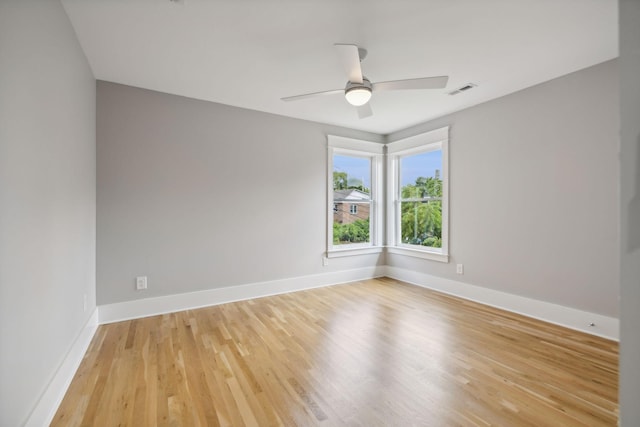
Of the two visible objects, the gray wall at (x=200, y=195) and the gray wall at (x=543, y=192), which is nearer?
the gray wall at (x=543, y=192)

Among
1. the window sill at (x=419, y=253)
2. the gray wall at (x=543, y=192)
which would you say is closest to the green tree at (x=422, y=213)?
the window sill at (x=419, y=253)

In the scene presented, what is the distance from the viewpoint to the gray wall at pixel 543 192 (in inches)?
102

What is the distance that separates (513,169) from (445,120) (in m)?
1.16

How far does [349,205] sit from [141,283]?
3051 millimetres

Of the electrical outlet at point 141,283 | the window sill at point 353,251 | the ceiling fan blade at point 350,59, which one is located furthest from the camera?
the window sill at point 353,251

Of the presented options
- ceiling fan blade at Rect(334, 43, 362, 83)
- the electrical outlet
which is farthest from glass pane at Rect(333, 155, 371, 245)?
the electrical outlet

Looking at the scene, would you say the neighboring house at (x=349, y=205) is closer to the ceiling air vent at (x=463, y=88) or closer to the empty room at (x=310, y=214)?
the empty room at (x=310, y=214)

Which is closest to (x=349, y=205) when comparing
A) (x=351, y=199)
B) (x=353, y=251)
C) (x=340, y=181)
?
(x=351, y=199)

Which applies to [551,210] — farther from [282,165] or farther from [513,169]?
[282,165]

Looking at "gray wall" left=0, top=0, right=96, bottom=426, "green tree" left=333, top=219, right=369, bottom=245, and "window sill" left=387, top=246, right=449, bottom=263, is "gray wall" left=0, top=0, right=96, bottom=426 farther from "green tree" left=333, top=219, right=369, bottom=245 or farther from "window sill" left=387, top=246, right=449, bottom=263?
"window sill" left=387, top=246, right=449, bottom=263

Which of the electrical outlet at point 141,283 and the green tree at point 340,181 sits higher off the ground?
the green tree at point 340,181

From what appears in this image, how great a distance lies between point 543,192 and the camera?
300 cm

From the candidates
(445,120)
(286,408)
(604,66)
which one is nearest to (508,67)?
(604,66)

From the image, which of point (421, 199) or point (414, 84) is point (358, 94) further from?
point (421, 199)
